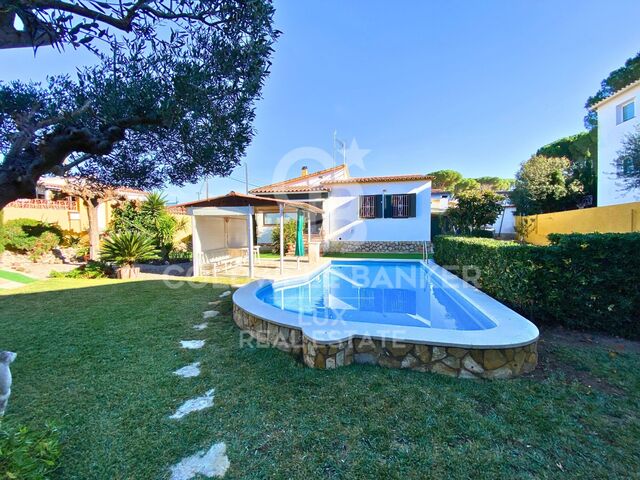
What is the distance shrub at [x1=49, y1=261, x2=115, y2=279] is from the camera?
12156 millimetres

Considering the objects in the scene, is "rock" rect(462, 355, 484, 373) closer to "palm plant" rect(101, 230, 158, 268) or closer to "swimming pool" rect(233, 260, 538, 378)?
"swimming pool" rect(233, 260, 538, 378)

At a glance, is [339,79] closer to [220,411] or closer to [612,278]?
[612,278]

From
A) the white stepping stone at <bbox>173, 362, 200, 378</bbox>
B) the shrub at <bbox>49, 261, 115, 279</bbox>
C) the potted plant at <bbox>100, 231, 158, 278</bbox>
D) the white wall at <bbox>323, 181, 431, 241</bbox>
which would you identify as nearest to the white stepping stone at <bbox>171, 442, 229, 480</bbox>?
the white stepping stone at <bbox>173, 362, 200, 378</bbox>

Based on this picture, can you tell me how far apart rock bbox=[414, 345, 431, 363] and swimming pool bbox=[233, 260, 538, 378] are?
0.04 feet

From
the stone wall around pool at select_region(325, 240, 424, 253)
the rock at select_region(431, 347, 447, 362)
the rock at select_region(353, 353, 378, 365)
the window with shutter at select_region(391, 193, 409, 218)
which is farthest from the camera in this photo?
the stone wall around pool at select_region(325, 240, 424, 253)

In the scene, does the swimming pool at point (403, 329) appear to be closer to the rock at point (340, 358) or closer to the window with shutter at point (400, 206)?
the rock at point (340, 358)

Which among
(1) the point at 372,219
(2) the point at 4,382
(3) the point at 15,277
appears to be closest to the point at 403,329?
(2) the point at 4,382

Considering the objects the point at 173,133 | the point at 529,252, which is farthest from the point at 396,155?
the point at 173,133

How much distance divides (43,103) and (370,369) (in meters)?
5.39

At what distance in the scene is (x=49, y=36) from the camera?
7.40 feet

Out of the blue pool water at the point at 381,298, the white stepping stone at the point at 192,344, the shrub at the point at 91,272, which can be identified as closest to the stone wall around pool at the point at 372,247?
the blue pool water at the point at 381,298

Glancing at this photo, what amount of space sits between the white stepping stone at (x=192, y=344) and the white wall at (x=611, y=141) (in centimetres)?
2134

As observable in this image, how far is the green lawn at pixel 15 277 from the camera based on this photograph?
1139cm

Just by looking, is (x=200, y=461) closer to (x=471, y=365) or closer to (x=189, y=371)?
(x=189, y=371)
